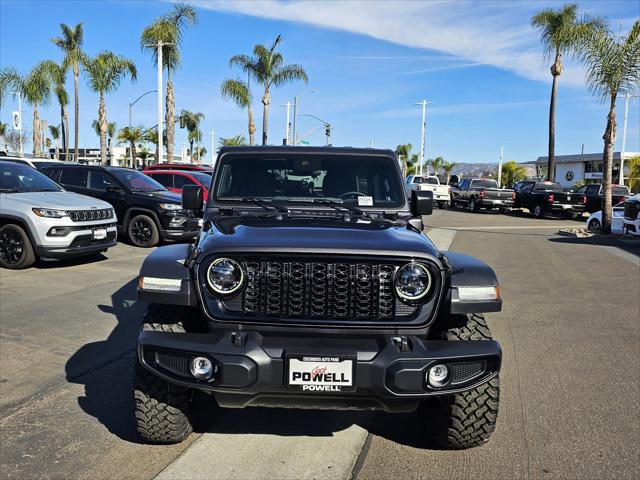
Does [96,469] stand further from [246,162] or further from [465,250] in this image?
[465,250]

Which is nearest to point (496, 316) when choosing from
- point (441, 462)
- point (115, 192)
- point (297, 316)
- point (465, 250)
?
point (441, 462)

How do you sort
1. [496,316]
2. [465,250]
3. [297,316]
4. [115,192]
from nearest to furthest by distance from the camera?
[297,316], [496,316], [115,192], [465,250]

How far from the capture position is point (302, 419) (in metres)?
4.04

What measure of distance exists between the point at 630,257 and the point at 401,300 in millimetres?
11623

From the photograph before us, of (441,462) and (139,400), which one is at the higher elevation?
(139,400)

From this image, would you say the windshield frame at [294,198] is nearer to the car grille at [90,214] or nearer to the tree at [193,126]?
the car grille at [90,214]

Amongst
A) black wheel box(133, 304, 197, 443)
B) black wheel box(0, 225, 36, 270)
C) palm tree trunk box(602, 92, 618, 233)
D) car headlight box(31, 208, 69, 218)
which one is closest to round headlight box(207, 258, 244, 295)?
black wheel box(133, 304, 197, 443)

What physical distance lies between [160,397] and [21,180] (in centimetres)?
809

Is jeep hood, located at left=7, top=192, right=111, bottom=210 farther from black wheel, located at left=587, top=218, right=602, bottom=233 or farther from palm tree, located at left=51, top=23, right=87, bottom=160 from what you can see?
palm tree, located at left=51, top=23, right=87, bottom=160

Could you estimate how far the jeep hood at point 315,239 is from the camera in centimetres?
309

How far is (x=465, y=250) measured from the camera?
1352 centimetres

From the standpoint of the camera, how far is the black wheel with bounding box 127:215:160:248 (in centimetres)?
1242

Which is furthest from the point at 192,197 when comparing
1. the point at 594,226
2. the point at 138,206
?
the point at 594,226

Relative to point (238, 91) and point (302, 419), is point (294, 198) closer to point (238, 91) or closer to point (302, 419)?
point (302, 419)
